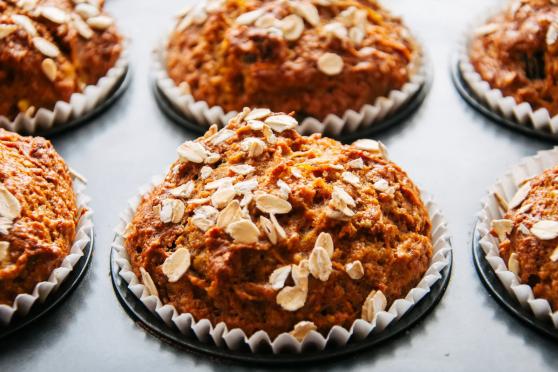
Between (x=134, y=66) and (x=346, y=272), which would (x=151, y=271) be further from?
(x=134, y=66)

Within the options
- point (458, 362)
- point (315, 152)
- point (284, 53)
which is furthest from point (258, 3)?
point (458, 362)

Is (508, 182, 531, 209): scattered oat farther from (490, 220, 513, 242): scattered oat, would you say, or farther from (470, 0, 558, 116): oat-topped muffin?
(470, 0, 558, 116): oat-topped muffin

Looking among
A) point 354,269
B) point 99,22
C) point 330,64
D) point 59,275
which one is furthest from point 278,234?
point 99,22

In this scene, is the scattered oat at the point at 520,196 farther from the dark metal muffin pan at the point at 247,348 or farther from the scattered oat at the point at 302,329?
the scattered oat at the point at 302,329

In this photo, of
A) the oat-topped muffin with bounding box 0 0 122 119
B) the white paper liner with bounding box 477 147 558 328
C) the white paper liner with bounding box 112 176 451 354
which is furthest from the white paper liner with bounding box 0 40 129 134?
the white paper liner with bounding box 477 147 558 328

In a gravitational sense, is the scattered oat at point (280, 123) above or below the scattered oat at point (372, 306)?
above

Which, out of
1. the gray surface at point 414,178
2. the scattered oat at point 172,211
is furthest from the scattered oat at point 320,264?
the scattered oat at point 172,211

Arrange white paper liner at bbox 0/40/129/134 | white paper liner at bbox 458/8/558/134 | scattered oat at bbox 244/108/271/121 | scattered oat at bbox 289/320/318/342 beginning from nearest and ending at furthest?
scattered oat at bbox 289/320/318/342 → scattered oat at bbox 244/108/271/121 → white paper liner at bbox 458/8/558/134 → white paper liner at bbox 0/40/129/134

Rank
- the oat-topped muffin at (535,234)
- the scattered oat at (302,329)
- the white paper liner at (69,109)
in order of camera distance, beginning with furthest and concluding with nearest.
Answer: the white paper liner at (69,109)
the oat-topped muffin at (535,234)
the scattered oat at (302,329)
